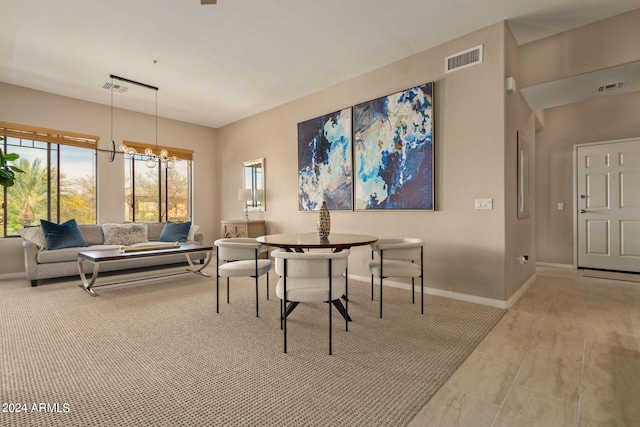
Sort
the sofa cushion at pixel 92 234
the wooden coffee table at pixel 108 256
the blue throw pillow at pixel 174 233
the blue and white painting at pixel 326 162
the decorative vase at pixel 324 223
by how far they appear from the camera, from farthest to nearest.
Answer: the blue throw pillow at pixel 174 233, the sofa cushion at pixel 92 234, the blue and white painting at pixel 326 162, the wooden coffee table at pixel 108 256, the decorative vase at pixel 324 223

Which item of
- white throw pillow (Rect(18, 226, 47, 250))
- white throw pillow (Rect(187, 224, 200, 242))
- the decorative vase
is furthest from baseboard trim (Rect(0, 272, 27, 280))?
the decorative vase

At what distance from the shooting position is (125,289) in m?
4.00

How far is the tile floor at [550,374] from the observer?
1.52 m

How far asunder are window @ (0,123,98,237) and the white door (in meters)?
8.56

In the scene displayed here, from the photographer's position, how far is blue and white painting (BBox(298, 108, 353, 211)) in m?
4.56

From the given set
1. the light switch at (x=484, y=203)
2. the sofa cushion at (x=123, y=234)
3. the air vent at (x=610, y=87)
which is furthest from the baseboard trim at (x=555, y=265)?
the sofa cushion at (x=123, y=234)

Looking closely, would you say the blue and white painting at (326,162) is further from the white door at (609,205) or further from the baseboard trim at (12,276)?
the baseboard trim at (12,276)

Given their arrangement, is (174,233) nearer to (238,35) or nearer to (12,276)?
(12,276)

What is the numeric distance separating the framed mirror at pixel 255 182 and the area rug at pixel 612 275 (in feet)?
18.2

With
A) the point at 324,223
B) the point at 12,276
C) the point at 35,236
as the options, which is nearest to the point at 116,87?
the point at 35,236

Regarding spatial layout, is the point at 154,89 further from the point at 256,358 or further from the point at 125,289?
the point at 256,358

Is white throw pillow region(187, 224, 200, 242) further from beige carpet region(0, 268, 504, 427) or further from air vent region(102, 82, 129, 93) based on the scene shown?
air vent region(102, 82, 129, 93)

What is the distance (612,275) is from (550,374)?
4063 millimetres

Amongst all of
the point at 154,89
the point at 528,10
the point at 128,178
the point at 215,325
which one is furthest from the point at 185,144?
the point at 528,10
